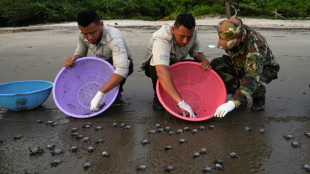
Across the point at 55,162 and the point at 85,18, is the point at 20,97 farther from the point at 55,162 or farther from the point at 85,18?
the point at 55,162

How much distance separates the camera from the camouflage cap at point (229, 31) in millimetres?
3420

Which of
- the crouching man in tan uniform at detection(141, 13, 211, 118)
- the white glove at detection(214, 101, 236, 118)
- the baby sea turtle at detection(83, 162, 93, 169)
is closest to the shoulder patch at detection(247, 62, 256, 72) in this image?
the white glove at detection(214, 101, 236, 118)

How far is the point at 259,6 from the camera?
69.0 ft

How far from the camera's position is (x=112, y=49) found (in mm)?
3939

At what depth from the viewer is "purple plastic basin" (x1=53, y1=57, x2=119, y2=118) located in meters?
4.14

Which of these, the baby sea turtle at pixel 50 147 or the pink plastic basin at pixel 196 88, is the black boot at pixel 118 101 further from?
the baby sea turtle at pixel 50 147

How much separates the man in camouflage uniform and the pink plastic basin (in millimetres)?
256

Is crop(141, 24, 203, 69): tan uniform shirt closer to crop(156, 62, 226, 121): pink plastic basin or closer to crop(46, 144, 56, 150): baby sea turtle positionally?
crop(156, 62, 226, 121): pink plastic basin

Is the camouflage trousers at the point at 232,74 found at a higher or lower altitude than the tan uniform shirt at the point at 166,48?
lower

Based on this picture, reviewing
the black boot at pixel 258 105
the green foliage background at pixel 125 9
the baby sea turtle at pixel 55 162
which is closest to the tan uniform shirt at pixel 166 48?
the black boot at pixel 258 105

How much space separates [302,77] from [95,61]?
3.97 meters

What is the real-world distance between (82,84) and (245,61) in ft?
7.93

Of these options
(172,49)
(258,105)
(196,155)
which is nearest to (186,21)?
(172,49)

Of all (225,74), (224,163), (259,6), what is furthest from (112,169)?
(259,6)
